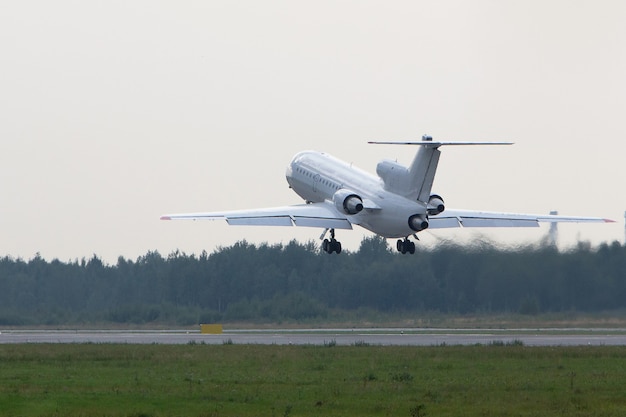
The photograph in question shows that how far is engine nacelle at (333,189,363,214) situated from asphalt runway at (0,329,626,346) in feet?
21.2

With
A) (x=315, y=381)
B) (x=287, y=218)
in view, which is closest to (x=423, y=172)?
(x=287, y=218)

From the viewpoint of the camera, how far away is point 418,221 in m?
60.9

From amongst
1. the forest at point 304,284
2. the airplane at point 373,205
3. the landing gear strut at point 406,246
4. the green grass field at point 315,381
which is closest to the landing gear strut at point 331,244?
the airplane at point 373,205

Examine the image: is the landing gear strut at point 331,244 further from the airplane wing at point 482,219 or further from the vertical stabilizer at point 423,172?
the vertical stabilizer at point 423,172

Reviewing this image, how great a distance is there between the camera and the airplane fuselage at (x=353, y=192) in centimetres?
6172

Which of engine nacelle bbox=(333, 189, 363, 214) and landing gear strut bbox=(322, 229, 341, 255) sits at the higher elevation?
engine nacelle bbox=(333, 189, 363, 214)

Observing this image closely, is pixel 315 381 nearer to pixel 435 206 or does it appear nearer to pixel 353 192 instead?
pixel 435 206

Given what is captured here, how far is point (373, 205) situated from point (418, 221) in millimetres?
3261

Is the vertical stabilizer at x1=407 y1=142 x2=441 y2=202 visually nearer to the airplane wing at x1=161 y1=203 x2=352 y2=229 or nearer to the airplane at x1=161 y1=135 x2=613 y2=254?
the airplane at x1=161 y1=135 x2=613 y2=254

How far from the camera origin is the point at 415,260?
82875 mm

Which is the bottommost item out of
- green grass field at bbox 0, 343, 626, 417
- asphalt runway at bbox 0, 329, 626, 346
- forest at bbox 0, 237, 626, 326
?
green grass field at bbox 0, 343, 626, 417

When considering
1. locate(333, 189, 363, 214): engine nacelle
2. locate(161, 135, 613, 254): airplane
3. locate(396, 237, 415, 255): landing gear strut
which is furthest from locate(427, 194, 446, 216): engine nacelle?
locate(396, 237, 415, 255): landing gear strut

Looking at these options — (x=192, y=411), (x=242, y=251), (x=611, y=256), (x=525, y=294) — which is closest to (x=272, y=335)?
(x=525, y=294)

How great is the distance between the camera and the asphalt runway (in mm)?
60344
